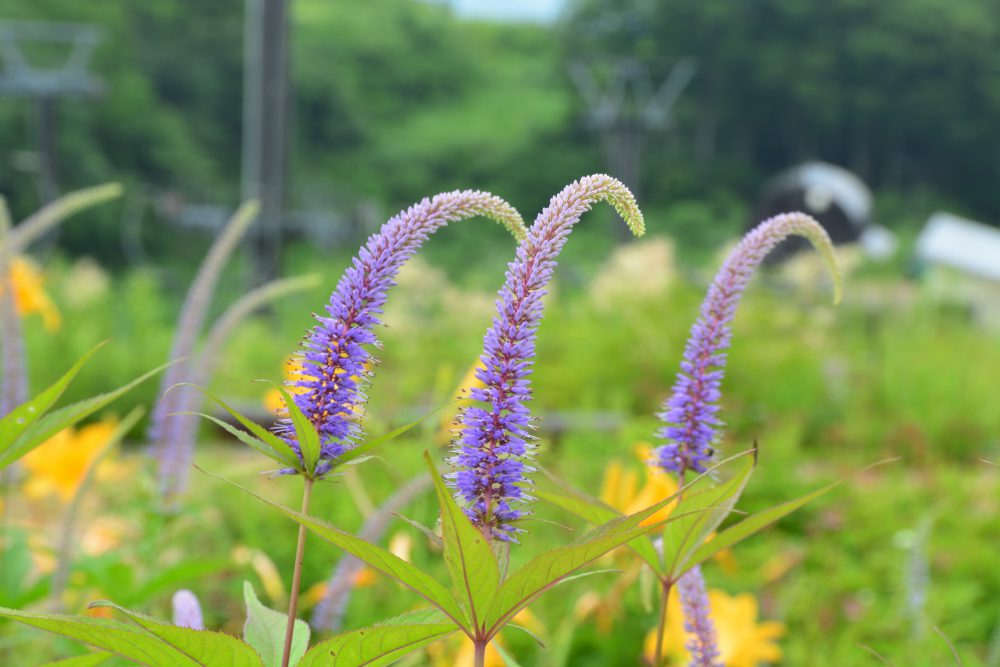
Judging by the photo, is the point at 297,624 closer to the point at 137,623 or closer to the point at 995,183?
the point at 137,623

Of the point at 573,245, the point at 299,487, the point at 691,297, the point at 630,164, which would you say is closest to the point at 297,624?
the point at 299,487

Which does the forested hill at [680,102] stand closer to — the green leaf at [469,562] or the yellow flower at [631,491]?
the yellow flower at [631,491]

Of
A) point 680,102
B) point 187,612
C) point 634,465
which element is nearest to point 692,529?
point 187,612

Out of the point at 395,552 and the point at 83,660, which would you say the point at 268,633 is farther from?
the point at 395,552

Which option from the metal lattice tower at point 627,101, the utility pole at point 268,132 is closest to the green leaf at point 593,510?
the utility pole at point 268,132

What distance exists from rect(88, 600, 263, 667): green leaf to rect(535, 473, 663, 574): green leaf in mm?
155

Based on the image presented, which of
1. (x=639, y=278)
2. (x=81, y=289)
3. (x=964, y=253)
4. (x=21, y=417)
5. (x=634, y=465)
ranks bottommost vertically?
(x=964, y=253)

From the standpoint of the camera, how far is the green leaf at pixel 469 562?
40cm

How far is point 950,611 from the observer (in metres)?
2.17

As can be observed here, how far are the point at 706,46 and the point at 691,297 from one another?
2925 cm

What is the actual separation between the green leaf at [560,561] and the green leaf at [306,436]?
98mm

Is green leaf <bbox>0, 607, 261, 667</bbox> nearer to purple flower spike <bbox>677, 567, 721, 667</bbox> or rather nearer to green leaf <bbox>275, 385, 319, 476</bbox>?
green leaf <bbox>275, 385, 319, 476</bbox>

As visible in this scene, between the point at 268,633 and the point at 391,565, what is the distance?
141 millimetres

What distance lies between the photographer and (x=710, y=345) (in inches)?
21.6
